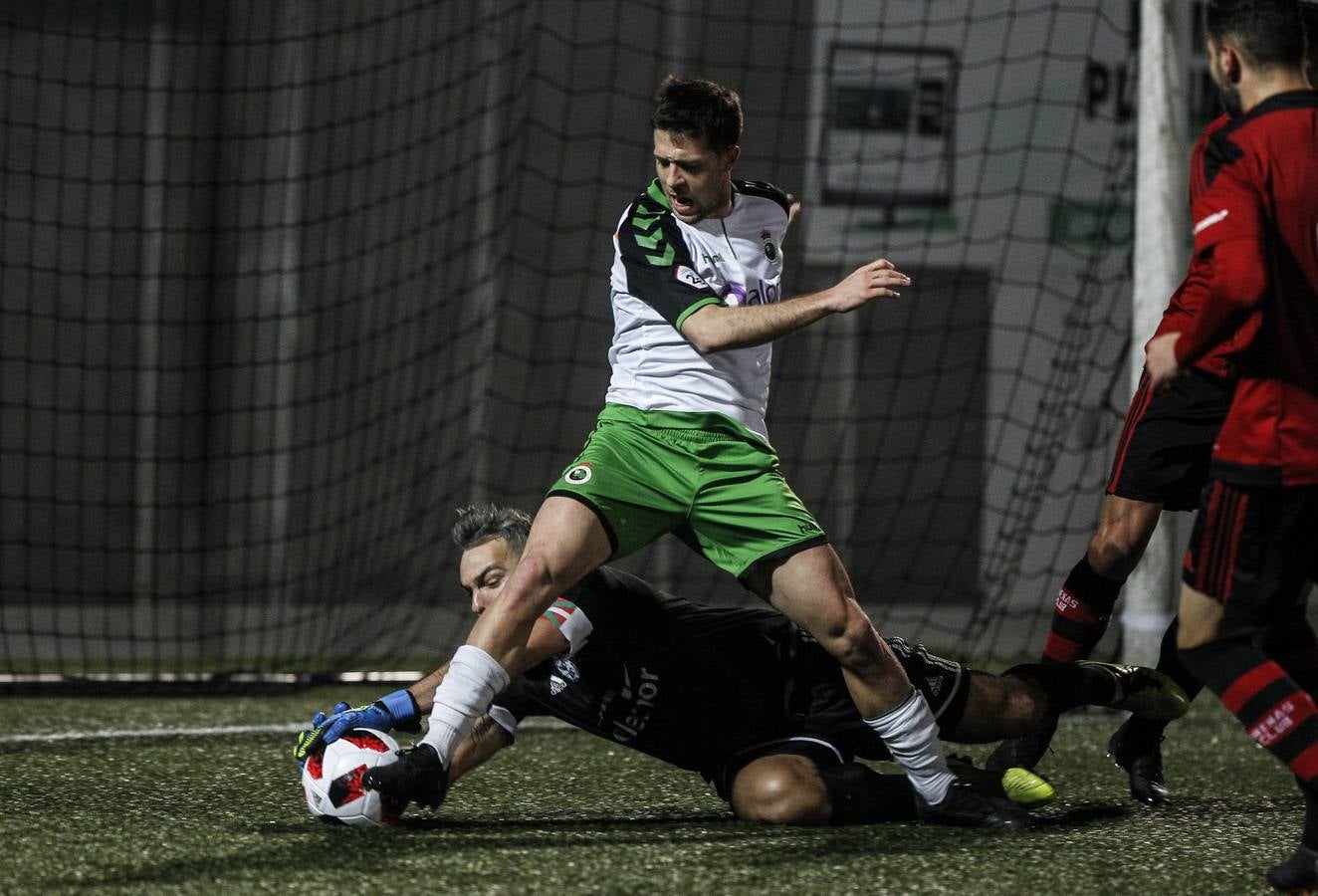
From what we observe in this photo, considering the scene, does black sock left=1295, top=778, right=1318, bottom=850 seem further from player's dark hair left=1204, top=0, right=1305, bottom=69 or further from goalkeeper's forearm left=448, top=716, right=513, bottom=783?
goalkeeper's forearm left=448, top=716, right=513, bottom=783

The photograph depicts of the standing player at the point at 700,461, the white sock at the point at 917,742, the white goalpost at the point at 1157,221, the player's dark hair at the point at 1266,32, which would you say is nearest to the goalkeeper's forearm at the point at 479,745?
the standing player at the point at 700,461

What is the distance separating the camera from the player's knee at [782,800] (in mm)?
3234

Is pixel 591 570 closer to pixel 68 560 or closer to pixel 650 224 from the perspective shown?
pixel 650 224

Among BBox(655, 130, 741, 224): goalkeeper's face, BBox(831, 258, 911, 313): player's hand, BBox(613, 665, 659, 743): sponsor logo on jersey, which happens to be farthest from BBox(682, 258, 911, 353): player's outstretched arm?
BBox(613, 665, 659, 743): sponsor logo on jersey

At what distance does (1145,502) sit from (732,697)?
3.41 feet

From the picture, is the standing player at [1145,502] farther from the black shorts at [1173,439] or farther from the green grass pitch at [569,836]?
the green grass pitch at [569,836]

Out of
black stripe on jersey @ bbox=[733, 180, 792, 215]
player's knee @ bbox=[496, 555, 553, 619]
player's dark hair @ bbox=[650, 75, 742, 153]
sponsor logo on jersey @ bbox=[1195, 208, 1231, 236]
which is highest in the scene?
player's dark hair @ bbox=[650, 75, 742, 153]

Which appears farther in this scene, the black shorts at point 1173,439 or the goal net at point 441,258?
the goal net at point 441,258

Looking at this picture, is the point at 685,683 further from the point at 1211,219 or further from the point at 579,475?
the point at 1211,219

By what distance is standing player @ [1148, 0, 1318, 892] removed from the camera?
2.57 m

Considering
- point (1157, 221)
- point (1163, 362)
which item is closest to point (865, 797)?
point (1163, 362)

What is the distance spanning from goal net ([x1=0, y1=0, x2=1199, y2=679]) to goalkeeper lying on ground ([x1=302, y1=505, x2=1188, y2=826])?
5.60m

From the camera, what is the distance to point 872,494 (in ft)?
32.8

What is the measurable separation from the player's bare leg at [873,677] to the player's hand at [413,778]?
2.46 feet
